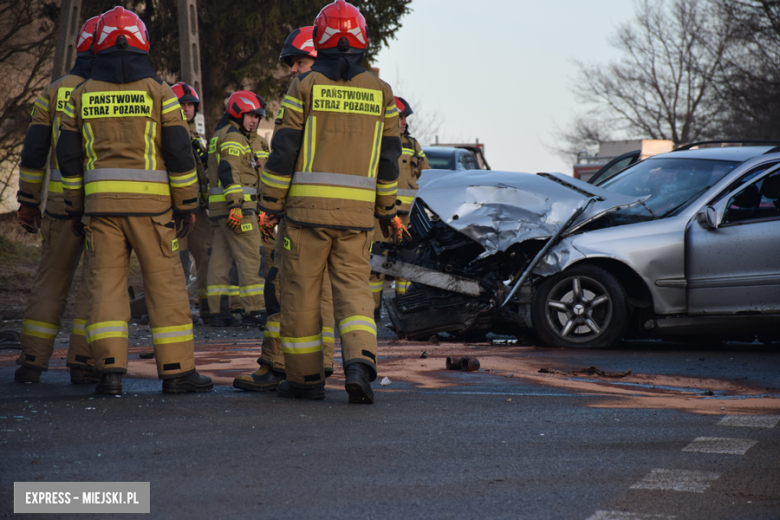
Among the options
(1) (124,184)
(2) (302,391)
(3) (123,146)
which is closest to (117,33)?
(3) (123,146)

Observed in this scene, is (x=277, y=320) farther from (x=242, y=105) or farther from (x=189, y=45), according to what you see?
(x=189, y=45)

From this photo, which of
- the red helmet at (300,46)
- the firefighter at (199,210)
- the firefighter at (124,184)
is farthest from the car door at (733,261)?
the firefighter at (199,210)

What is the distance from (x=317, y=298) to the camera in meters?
4.53

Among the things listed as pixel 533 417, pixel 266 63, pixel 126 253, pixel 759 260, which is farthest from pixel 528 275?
pixel 266 63

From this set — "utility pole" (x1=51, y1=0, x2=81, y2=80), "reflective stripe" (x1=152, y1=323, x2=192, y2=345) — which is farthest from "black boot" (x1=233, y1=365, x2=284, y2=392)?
"utility pole" (x1=51, y1=0, x2=81, y2=80)

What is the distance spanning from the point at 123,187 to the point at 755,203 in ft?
16.3

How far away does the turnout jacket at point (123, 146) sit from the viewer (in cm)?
461

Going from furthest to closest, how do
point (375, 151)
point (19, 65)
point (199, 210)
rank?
point (19, 65), point (199, 210), point (375, 151)

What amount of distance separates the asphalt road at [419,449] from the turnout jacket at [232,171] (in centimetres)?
336

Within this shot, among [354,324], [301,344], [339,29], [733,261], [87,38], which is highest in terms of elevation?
[87,38]

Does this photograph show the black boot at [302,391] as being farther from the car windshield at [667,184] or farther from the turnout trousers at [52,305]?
the car windshield at [667,184]

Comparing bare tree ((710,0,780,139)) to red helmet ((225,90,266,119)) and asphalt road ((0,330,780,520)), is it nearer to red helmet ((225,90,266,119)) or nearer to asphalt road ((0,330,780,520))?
red helmet ((225,90,266,119))

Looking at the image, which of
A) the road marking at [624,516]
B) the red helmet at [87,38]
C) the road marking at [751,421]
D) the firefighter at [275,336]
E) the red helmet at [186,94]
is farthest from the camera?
the red helmet at [186,94]

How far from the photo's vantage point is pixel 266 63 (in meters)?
18.7
